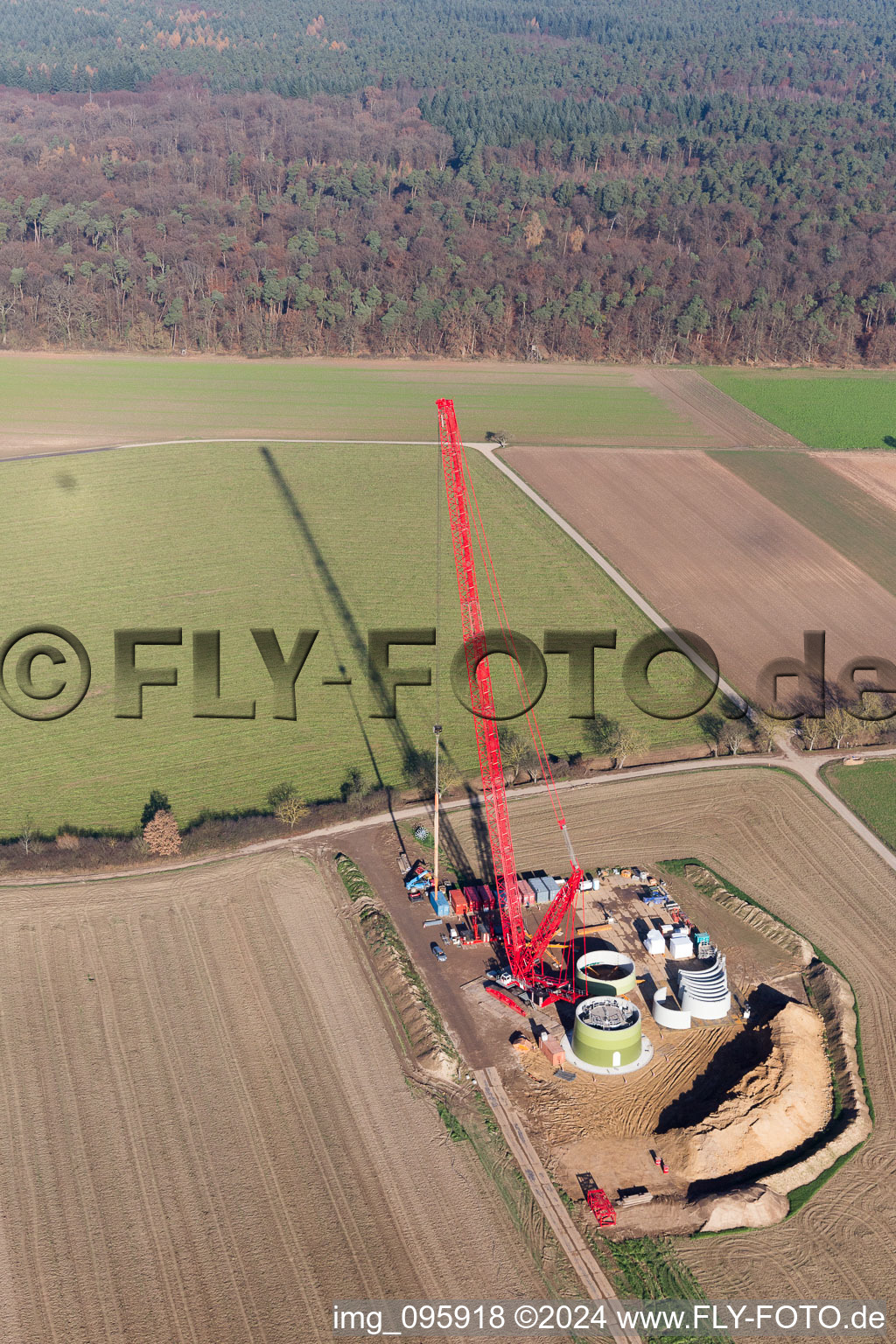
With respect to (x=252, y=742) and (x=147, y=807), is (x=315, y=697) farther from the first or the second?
(x=147, y=807)

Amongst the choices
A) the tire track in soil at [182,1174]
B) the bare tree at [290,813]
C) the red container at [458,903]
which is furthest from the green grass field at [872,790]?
the tire track in soil at [182,1174]

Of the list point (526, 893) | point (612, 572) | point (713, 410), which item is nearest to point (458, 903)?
point (526, 893)

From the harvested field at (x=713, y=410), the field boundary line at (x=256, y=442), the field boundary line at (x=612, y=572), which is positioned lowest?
the field boundary line at (x=612, y=572)

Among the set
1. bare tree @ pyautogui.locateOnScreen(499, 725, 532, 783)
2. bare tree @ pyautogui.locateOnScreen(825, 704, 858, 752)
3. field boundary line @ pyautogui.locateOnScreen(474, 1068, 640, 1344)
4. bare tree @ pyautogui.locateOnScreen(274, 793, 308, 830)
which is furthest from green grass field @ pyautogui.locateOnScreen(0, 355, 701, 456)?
field boundary line @ pyautogui.locateOnScreen(474, 1068, 640, 1344)

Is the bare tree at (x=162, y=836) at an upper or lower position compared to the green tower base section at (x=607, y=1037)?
upper

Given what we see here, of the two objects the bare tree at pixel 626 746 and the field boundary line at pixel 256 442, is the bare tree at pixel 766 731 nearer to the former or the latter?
the bare tree at pixel 626 746

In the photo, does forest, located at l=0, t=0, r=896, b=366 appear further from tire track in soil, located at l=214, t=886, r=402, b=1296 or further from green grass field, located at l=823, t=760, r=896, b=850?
tire track in soil, located at l=214, t=886, r=402, b=1296

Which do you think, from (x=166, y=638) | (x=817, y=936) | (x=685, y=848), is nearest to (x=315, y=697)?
(x=166, y=638)
